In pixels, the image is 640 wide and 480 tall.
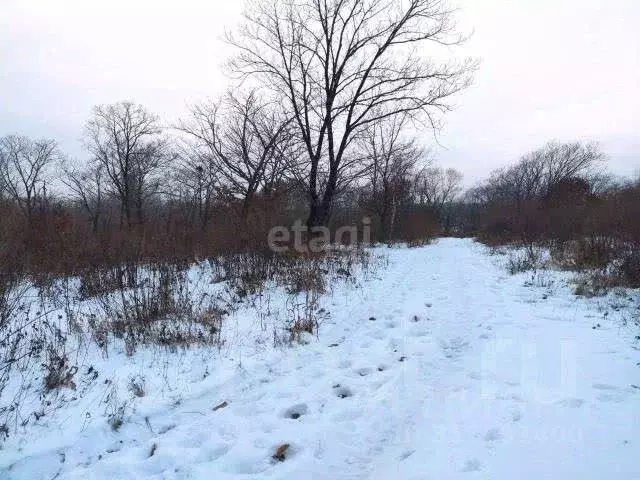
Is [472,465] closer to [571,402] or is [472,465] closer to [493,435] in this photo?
[493,435]

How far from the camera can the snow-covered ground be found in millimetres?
2625

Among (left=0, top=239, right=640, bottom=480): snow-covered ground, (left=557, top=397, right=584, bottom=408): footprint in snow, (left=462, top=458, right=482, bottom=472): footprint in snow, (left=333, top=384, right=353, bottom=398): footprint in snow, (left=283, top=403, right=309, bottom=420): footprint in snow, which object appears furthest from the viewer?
(left=333, top=384, right=353, bottom=398): footprint in snow

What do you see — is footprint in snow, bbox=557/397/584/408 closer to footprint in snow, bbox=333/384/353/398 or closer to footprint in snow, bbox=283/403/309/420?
footprint in snow, bbox=333/384/353/398

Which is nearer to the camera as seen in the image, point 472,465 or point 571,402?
point 472,465

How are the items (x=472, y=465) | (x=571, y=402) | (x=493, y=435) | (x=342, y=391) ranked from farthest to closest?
1. (x=342, y=391)
2. (x=571, y=402)
3. (x=493, y=435)
4. (x=472, y=465)

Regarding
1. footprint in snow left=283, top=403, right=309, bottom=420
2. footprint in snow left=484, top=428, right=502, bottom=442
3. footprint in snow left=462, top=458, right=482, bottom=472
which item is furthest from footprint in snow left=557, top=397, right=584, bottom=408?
footprint in snow left=283, top=403, right=309, bottom=420

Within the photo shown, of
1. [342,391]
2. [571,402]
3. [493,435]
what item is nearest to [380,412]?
[342,391]

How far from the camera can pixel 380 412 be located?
10.8 feet

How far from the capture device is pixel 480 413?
123 inches

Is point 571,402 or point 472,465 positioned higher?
point 571,402

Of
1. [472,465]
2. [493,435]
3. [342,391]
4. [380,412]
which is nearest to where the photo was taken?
[472,465]

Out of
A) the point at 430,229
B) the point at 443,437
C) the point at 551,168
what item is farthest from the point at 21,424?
the point at 551,168

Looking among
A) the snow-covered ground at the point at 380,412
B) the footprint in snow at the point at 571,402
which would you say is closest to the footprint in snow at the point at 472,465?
the snow-covered ground at the point at 380,412

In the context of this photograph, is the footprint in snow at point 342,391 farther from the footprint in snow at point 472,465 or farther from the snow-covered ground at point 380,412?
the footprint in snow at point 472,465
